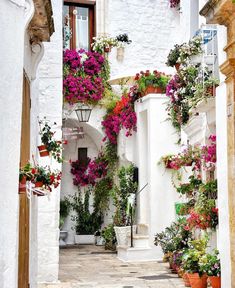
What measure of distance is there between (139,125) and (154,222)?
9.36 ft

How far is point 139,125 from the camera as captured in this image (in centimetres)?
1574

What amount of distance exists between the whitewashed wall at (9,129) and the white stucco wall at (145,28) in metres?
13.5

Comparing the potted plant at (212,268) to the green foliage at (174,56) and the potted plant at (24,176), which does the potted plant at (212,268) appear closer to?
the green foliage at (174,56)

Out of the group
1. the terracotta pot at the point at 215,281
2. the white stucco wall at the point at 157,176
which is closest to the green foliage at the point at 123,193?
the white stucco wall at the point at 157,176

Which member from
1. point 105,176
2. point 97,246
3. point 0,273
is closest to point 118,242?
point 97,246

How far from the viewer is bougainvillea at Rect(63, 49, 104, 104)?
16.5 m

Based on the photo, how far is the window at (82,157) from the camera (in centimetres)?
1834

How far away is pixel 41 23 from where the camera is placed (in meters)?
6.86

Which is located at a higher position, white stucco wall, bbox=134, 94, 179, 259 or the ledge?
the ledge

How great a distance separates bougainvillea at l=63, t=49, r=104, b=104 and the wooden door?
9480 millimetres

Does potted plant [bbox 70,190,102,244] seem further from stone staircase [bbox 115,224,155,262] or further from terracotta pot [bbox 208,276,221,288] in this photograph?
terracotta pot [bbox 208,276,221,288]

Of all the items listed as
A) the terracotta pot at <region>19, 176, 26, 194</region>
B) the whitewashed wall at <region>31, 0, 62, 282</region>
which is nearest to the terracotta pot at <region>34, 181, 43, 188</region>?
the terracotta pot at <region>19, 176, 26, 194</region>

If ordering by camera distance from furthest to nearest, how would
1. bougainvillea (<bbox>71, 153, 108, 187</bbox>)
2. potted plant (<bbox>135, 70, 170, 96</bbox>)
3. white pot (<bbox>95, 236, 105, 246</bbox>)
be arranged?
1. bougainvillea (<bbox>71, 153, 108, 187</bbox>)
2. white pot (<bbox>95, 236, 105, 246</bbox>)
3. potted plant (<bbox>135, 70, 170, 96</bbox>)

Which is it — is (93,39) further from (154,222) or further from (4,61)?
(4,61)
